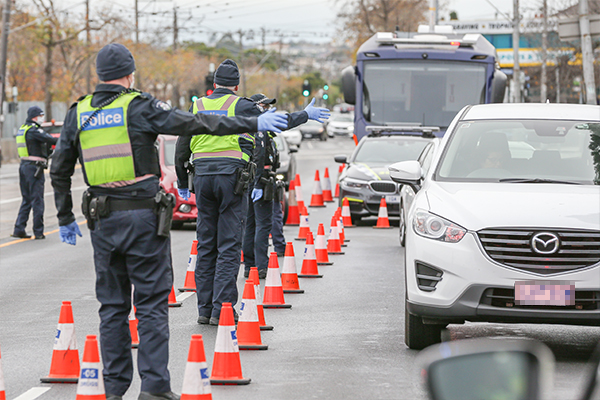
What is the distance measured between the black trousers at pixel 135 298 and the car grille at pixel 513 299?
6.89 feet

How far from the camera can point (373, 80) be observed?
20.8 m

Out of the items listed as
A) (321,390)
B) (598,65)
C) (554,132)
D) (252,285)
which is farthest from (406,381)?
(598,65)

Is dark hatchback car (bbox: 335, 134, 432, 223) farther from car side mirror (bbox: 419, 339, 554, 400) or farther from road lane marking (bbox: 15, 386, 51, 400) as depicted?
car side mirror (bbox: 419, 339, 554, 400)

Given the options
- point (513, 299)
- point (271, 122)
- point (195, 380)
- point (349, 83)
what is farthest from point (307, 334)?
point (349, 83)

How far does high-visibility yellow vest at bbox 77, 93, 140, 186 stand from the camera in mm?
5270

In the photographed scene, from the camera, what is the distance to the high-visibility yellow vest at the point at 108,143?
5.27 meters

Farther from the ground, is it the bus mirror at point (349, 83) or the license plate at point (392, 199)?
the bus mirror at point (349, 83)

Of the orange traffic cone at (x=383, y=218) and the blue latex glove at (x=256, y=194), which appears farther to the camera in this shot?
the orange traffic cone at (x=383, y=218)

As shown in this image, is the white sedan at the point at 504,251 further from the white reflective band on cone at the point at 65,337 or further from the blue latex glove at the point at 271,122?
the white reflective band on cone at the point at 65,337

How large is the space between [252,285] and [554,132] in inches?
104

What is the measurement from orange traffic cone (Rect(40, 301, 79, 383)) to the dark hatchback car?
33.4 feet

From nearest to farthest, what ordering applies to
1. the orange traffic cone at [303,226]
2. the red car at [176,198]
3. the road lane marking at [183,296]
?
1. the road lane marking at [183,296]
2. the orange traffic cone at [303,226]
3. the red car at [176,198]

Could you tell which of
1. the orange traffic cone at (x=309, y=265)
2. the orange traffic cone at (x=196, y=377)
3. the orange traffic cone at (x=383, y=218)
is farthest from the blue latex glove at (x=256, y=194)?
the orange traffic cone at (x=383, y=218)

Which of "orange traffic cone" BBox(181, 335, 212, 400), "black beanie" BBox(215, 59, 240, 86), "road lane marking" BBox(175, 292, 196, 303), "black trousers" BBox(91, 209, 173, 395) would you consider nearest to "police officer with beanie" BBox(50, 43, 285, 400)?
"black trousers" BBox(91, 209, 173, 395)
